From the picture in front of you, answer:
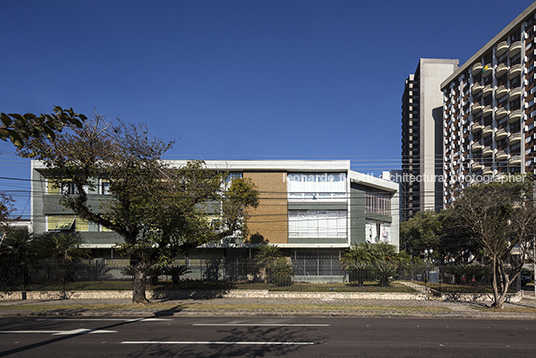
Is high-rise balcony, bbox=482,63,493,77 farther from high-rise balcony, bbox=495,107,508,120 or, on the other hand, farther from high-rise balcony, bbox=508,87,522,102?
high-rise balcony, bbox=508,87,522,102

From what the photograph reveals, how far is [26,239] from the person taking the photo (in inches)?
977

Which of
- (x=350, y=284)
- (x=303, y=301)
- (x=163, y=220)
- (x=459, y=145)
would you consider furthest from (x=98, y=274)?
(x=459, y=145)

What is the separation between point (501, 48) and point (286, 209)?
48678 millimetres

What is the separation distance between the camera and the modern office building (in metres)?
31.7

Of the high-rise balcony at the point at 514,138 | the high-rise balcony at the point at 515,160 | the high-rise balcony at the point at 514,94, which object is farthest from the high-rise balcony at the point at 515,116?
the high-rise balcony at the point at 515,160

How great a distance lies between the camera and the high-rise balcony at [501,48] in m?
58.4

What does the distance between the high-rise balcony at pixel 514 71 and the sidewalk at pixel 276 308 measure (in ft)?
153

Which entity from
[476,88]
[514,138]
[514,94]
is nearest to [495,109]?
[514,94]

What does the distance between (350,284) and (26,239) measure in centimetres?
2042

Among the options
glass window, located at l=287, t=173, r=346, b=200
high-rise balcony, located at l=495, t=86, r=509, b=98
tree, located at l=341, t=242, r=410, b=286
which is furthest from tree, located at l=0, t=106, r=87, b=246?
high-rise balcony, located at l=495, t=86, r=509, b=98

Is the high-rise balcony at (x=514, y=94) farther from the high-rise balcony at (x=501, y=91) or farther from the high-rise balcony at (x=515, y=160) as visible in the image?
the high-rise balcony at (x=515, y=160)

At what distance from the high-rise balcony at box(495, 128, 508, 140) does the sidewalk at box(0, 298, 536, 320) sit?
45.5 metres

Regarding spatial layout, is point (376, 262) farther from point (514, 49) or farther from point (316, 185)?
point (514, 49)

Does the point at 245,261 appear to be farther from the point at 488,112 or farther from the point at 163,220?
the point at 488,112
